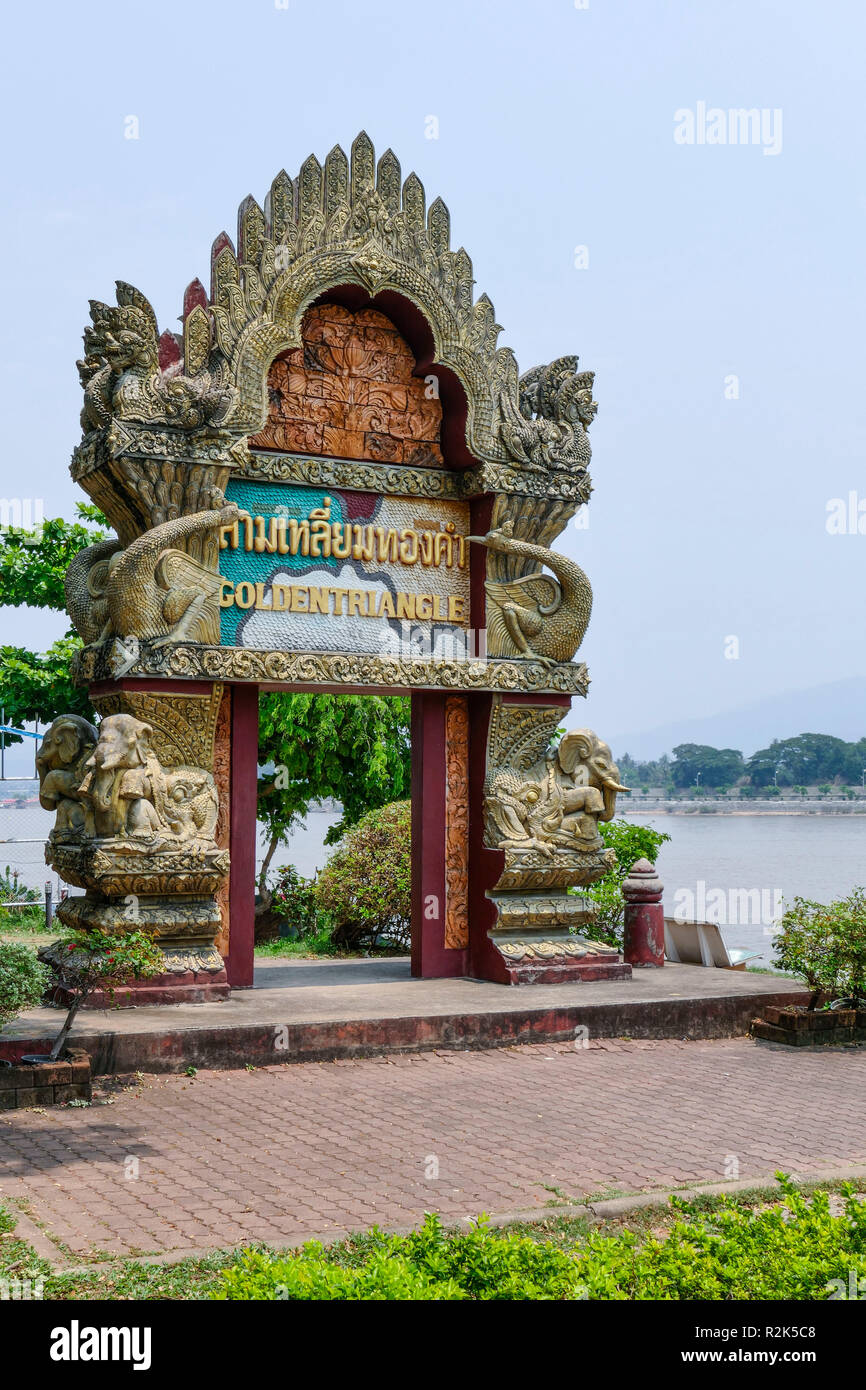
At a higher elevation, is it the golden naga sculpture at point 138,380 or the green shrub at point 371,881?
the golden naga sculpture at point 138,380

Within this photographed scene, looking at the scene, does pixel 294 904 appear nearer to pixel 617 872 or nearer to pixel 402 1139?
pixel 617 872

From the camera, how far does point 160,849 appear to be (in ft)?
34.4

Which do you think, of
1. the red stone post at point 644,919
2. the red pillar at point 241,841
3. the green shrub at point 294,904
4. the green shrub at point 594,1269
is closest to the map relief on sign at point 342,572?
the red pillar at point 241,841

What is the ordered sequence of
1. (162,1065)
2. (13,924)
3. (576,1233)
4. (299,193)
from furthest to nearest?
(13,924) → (299,193) → (162,1065) → (576,1233)

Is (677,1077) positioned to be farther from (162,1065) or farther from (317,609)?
(317,609)

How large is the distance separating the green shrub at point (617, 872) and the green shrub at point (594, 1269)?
9.57 m

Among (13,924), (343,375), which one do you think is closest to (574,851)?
(343,375)

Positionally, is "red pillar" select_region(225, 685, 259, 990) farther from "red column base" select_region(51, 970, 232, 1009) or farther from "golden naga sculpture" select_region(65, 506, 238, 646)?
"golden naga sculpture" select_region(65, 506, 238, 646)

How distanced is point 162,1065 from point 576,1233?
411 cm

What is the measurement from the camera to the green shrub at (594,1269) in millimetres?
4375

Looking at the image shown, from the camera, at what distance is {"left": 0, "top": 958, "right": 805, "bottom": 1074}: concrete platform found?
Answer: 9172 mm

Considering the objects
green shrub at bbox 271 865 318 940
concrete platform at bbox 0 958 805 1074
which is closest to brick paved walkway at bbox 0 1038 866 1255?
concrete platform at bbox 0 958 805 1074

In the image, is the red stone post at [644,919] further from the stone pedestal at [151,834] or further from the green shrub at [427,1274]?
the green shrub at [427,1274]

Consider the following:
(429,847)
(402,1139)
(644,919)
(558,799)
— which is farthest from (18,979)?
(644,919)
